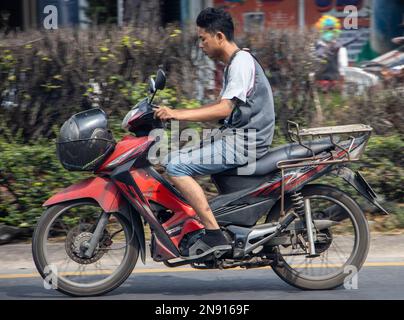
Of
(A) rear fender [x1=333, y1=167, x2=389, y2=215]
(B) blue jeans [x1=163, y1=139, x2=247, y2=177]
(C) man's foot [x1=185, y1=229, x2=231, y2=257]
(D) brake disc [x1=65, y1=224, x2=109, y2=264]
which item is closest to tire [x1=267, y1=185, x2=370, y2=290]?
(A) rear fender [x1=333, y1=167, x2=389, y2=215]

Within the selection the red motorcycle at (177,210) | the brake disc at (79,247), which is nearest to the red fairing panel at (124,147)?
the red motorcycle at (177,210)

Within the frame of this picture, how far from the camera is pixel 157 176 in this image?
18.6ft

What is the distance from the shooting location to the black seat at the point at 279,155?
5637 mm

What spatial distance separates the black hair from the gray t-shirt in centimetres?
19

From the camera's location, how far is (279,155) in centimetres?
566

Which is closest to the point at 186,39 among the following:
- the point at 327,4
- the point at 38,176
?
the point at 38,176

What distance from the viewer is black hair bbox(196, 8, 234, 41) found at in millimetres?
5570

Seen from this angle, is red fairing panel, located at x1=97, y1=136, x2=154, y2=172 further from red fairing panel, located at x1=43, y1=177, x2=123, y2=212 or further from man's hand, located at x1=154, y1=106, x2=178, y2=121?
man's hand, located at x1=154, y1=106, x2=178, y2=121

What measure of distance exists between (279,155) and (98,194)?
1.23 m

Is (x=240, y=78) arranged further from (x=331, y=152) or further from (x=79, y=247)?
(x=79, y=247)

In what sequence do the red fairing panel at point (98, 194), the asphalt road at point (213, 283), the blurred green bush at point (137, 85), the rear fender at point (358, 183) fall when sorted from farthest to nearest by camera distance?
the blurred green bush at point (137, 85) → the asphalt road at point (213, 283) → the rear fender at point (358, 183) → the red fairing panel at point (98, 194)

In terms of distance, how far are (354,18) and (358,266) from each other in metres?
8.14

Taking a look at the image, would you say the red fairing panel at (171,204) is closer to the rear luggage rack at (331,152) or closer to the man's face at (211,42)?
the rear luggage rack at (331,152)
